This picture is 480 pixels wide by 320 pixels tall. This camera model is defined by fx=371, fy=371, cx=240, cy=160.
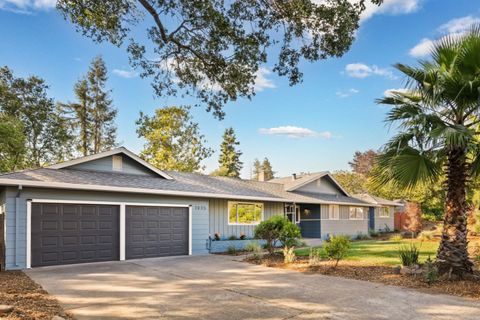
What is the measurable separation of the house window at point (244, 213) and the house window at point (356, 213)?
9778 millimetres

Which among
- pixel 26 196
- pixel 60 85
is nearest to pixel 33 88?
pixel 60 85

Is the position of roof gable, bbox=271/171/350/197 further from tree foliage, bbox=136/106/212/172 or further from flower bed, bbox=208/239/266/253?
tree foliage, bbox=136/106/212/172

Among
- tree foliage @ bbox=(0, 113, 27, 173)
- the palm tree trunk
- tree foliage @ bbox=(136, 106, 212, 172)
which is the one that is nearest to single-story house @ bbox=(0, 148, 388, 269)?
the palm tree trunk

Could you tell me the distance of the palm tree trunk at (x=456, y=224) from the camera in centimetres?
839

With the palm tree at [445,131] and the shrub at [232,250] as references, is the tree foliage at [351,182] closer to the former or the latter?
the shrub at [232,250]

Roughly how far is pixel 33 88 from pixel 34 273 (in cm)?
2359

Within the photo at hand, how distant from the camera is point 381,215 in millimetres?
31469

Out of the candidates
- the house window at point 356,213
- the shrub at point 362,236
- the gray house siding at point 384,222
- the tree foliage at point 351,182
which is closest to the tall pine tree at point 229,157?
the tree foliage at point 351,182

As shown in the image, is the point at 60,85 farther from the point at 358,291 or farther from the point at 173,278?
the point at 358,291

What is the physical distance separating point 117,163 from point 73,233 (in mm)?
3906

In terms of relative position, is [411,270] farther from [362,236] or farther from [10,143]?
[10,143]

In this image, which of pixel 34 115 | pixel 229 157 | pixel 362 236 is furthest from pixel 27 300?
pixel 229 157

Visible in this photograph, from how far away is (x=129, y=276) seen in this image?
386 inches

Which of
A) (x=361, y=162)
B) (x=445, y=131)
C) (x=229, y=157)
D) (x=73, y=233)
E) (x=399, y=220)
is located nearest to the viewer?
(x=445, y=131)
